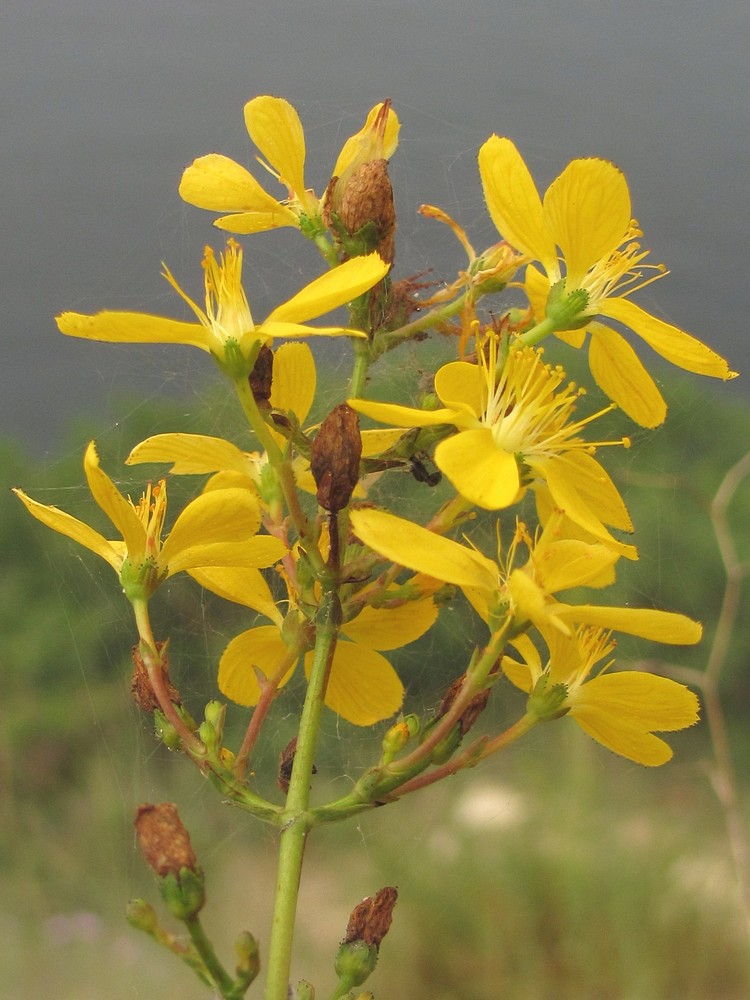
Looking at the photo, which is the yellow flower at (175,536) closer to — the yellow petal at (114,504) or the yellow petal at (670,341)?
the yellow petal at (114,504)

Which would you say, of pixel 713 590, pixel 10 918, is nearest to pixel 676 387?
pixel 713 590

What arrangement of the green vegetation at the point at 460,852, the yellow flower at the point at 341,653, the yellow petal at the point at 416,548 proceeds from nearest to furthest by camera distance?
the yellow petal at the point at 416,548 → the yellow flower at the point at 341,653 → the green vegetation at the point at 460,852

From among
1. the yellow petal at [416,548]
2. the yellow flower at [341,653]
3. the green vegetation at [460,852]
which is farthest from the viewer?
the green vegetation at [460,852]

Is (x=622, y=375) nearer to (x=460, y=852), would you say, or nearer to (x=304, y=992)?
(x=304, y=992)

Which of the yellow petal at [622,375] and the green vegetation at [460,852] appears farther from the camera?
the green vegetation at [460,852]

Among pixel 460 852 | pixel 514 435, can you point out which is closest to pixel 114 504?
pixel 514 435

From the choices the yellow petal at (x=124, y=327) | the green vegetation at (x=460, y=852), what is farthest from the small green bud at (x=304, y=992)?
the green vegetation at (x=460, y=852)

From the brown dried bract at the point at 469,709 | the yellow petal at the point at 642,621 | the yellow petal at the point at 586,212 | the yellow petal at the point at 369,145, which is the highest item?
the yellow petal at the point at 369,145
